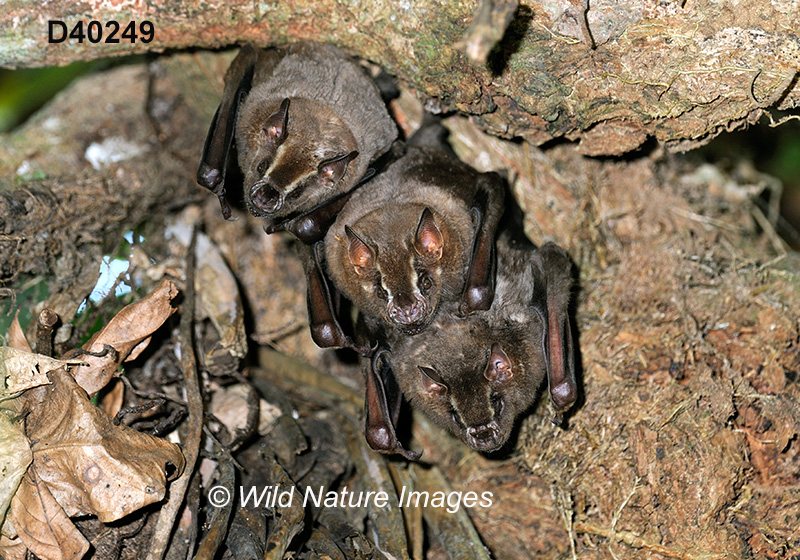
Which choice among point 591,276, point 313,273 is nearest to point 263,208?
point 313,273

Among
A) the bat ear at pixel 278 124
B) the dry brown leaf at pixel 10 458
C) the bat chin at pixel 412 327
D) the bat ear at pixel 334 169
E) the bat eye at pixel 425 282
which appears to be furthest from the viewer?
the bat ear at pixel 334 169

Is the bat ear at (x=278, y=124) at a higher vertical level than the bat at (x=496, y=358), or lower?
higher

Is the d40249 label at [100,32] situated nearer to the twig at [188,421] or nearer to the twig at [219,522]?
the twig at [188,421]

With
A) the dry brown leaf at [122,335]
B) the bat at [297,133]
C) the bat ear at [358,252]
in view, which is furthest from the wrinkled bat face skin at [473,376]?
the dry brown leaf at [122,335]

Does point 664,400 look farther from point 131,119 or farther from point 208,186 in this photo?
point 131,119

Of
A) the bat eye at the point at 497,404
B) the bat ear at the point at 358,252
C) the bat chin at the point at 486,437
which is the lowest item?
the bat chin at the point at 486,437

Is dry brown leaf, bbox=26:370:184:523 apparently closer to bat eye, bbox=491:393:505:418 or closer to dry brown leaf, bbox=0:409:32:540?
dry brown leaf, bbox=0:409:32:540
